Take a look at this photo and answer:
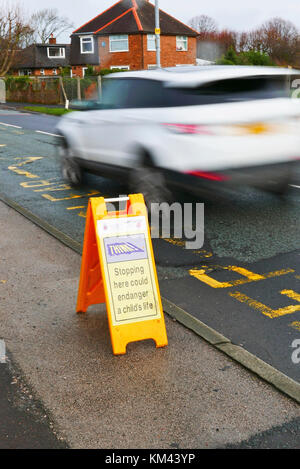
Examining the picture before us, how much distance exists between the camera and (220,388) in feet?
12.2

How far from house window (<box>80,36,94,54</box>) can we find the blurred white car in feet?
151

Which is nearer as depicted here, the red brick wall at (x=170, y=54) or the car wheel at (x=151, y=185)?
the car wheel at (x=151, y=185)

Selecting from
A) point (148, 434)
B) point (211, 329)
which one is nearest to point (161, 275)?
point (211, 329)

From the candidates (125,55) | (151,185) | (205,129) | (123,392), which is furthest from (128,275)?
(125,55)

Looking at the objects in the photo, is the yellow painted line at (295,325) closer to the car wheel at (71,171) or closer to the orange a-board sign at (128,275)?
the orange a-board sign at (128,275)

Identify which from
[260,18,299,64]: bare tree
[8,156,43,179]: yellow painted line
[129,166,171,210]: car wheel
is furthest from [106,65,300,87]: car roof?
[260,18,299,64]: bare tree

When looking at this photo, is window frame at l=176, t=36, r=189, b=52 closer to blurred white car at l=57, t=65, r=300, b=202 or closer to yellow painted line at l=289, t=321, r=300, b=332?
blurred white car at l=57, t=65, r=300, b=202

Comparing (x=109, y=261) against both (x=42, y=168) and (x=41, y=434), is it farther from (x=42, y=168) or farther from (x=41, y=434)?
(x=42, y=168)

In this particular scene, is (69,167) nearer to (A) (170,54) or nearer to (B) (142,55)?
(B) (142,55)

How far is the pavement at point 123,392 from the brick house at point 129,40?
Answer: 44.0 meters

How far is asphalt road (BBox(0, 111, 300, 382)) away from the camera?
4539mm

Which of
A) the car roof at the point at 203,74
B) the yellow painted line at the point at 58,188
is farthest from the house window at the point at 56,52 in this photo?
the car roof at the point at 203,74

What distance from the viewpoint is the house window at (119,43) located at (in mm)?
47594
